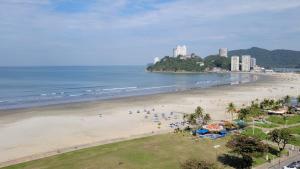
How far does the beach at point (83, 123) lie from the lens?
40.4 m

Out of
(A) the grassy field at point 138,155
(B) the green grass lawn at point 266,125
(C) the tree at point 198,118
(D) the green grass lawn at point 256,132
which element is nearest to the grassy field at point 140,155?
(A) the grassy field at point 138,155

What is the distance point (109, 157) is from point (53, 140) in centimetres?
1277

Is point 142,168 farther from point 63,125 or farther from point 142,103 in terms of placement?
point 142,103

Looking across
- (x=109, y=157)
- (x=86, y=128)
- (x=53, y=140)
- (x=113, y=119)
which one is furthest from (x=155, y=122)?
(x=109, y=157)

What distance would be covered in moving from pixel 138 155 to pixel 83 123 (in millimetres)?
22066

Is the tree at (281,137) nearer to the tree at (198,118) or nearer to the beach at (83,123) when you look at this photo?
the tree at (198,118)

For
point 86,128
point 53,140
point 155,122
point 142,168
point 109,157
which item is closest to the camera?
point 142,168

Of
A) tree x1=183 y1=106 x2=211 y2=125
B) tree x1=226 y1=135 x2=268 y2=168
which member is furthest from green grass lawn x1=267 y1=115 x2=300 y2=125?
tree x1=226 y1=135 x2=268 y2=168

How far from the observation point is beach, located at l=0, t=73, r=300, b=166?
132ft

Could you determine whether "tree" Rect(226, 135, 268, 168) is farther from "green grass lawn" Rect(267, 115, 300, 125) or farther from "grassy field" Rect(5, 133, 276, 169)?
"green grass lawn" Rect(267, 115, 300, 125)

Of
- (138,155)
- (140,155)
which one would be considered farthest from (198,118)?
(138,155)

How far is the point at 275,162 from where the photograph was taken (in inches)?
1251

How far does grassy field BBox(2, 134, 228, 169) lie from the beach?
323 centimetres

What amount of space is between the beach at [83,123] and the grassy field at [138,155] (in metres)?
3.23
